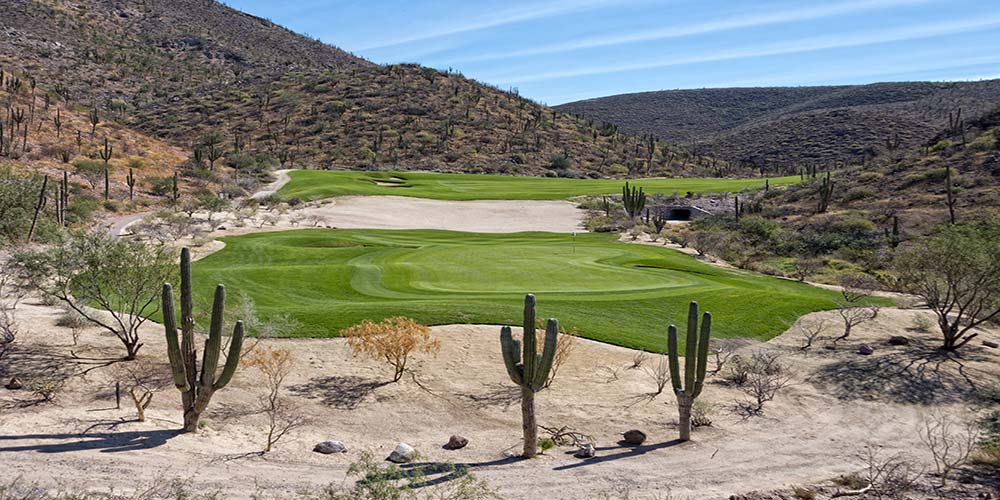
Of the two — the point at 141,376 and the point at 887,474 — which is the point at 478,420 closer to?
the point at 141,376

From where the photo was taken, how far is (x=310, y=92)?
105438mm

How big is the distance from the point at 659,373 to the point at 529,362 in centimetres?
622

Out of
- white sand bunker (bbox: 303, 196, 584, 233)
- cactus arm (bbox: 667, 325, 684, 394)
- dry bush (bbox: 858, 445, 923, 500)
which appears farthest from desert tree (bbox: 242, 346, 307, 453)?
white sand bunker (bbox: 303, 196, 584, 233)

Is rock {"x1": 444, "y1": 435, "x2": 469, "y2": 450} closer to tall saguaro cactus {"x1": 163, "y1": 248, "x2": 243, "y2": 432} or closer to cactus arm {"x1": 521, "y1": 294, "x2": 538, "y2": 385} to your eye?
cactus arm {"x1": 521, "y1": 294, "x2": 538, "y2": 385}

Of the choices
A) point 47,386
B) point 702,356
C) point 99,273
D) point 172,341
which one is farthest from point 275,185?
point 702,356

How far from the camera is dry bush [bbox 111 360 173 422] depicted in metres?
14.9

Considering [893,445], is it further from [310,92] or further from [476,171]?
[310,92]

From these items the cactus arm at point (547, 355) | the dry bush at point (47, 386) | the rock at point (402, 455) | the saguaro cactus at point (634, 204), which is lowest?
the rock at point (402, 455)

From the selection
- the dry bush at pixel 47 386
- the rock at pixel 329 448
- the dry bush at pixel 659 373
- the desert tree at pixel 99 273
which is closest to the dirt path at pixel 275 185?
the desert tree at pixel 99 273

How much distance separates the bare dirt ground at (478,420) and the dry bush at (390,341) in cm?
52

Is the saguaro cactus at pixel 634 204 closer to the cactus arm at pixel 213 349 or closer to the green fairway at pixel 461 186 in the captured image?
the green fairway at pixel 461 186

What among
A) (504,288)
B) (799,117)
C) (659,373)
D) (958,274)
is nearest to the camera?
(659,373)

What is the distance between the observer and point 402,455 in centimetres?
1252

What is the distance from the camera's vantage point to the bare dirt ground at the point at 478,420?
37.0 ft
